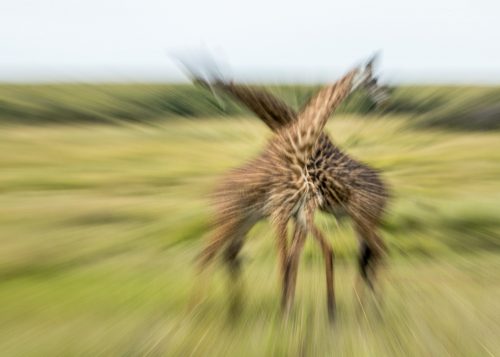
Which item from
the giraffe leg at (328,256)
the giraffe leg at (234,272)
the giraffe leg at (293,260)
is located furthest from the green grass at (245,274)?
the giraffe leg at (293,260)

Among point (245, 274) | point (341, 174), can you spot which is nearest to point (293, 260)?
point (341, 174)

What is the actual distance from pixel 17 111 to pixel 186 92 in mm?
21200

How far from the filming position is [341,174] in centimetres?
459

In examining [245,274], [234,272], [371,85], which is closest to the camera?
[371,85]

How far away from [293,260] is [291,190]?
0.49 m

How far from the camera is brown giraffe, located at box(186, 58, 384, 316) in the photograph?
4418 millimetres

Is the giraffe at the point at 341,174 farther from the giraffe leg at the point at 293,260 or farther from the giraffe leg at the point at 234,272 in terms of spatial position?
the giraffe leg at the point at 234,272

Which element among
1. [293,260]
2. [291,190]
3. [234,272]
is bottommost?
[234,272]

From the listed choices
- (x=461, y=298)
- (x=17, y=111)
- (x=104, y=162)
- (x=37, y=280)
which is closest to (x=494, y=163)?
(x=104, y=162)

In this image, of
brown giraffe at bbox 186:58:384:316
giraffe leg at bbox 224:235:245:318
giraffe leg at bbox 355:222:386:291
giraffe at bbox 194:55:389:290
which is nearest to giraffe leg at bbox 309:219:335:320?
brown giraffe at bbox 186:58:384:316

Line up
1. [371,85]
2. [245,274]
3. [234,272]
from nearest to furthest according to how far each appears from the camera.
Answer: [371,85] → [234,272] → [245,274]

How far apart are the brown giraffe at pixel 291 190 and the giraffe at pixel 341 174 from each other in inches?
0.4

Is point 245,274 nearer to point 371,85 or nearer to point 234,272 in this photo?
point 234,272

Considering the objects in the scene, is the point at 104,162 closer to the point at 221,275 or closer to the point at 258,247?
the point at 258,247
